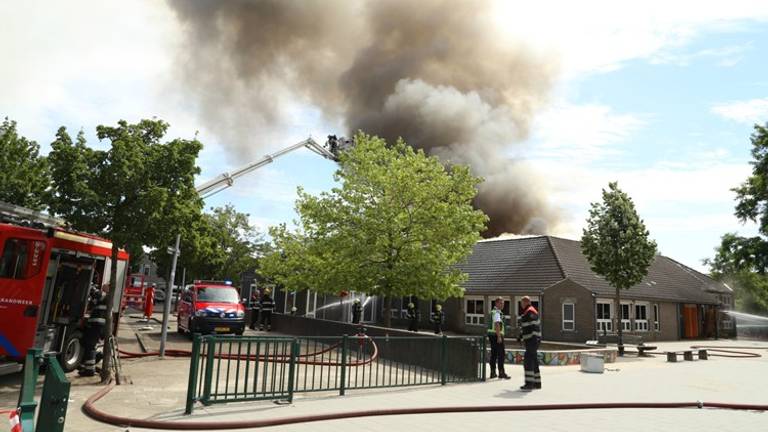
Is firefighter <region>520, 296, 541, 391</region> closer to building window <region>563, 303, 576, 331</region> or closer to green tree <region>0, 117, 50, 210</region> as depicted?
building window <region>563, 303, 576, 331</region>

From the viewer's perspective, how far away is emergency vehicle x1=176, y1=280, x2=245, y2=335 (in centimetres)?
1848

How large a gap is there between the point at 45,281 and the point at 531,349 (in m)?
9.28

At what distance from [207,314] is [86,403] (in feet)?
35.6

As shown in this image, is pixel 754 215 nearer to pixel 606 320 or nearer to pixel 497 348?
pixel 606 320

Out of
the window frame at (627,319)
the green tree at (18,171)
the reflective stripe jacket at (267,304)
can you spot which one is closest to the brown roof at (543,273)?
the window frame at (627,319)

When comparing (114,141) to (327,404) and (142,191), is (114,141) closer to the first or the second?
(142,191)

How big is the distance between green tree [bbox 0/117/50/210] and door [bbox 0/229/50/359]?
19.0m

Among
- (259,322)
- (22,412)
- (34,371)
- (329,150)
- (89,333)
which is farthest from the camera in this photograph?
(329,150)

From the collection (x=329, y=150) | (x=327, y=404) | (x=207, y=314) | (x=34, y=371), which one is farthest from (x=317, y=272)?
(x=329, y=150)

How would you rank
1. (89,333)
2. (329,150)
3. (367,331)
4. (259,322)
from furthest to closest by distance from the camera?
(329,150)
(259,322)
(367,331)
(89,333)

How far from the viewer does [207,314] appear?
1858 cm

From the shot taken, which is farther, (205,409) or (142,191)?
(142,191)

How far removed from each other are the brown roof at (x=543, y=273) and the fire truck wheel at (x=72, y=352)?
19.1 metres

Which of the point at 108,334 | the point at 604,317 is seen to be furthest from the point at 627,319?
the point at 108,334
